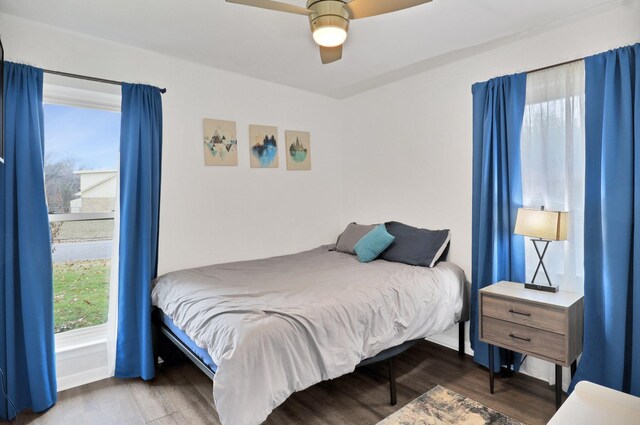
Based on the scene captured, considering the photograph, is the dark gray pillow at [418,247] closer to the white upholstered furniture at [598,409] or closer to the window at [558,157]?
the window at [558,157]

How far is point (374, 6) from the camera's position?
1789 millimetres

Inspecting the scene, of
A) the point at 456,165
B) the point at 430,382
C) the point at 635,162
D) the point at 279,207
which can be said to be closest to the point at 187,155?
the point at 279,207

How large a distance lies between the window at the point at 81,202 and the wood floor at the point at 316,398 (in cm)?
65

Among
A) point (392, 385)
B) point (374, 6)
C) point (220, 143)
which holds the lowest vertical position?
point (392, 385)

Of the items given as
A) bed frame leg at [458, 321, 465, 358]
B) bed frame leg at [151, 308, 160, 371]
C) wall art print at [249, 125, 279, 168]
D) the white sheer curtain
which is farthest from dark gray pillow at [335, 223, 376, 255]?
bed frame leg at [151, 308, 160, 371]

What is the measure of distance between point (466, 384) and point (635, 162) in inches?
71.7

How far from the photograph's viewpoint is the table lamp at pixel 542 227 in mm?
2336

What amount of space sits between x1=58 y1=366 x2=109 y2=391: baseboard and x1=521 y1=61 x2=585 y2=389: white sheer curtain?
325cm

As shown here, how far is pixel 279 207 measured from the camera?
3.83 meters

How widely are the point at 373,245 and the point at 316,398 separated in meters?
1.40

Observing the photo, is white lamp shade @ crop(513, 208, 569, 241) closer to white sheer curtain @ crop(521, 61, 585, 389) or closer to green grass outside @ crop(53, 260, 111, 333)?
white sheer curtain @ crop(521, 61, 585, 389)

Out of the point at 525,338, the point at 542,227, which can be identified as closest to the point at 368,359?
the point at 525,338

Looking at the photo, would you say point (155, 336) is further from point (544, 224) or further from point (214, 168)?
point (544, 224)

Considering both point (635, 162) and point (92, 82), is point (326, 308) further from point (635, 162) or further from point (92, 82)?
point (92, 82)
